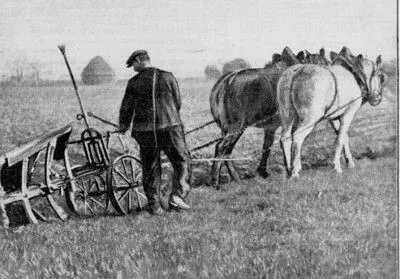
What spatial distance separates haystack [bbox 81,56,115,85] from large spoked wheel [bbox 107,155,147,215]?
1.78 ft

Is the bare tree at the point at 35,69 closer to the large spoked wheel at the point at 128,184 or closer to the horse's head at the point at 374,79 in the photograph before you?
the large spoked wheel at the point at 128,184

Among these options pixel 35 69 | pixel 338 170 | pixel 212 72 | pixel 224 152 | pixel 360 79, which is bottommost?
pixel 338 170

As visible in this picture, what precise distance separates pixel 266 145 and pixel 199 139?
19.2 inches

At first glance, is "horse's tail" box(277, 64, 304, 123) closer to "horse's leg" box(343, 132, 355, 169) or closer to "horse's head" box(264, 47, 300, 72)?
"horse's head" box(264, 47, 300, 72)

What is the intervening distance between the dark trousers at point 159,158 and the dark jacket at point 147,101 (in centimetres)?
6

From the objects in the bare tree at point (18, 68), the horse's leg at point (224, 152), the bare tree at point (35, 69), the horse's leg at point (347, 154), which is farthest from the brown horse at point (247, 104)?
the bare tree at point (18, 68)

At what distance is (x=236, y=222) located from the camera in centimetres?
519

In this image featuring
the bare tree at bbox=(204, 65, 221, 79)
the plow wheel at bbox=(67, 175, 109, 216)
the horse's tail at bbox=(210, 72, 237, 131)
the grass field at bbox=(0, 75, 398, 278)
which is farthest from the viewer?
the horse's tail at bbox=(210, 72, 237, 131)

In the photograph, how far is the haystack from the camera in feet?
16.6

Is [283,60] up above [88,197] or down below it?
above

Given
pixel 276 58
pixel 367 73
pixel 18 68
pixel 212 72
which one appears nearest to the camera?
pixel 18 68

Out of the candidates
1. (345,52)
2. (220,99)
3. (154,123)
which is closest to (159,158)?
(154,123)

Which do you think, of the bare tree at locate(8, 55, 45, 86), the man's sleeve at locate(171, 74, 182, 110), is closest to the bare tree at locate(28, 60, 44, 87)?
the bare tree at locate(8, 55, 45, 86)

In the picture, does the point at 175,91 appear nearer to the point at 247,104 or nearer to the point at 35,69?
the point at 247,104
